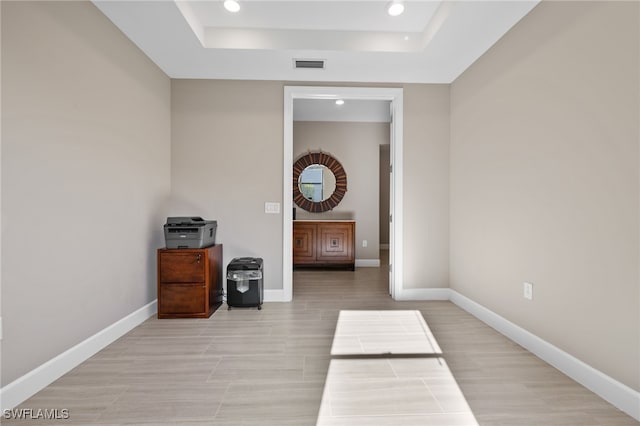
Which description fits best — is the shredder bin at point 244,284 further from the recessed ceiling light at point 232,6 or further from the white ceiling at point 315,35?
the recessed ceiling light at point 232,6

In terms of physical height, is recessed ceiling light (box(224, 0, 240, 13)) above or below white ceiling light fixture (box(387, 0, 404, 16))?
above

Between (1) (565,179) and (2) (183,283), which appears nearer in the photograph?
(1) (565,179)

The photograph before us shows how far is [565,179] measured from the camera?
1979 millimetres

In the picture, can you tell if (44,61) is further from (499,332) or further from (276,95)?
(499,332)

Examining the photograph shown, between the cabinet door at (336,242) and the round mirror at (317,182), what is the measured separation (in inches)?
28.2

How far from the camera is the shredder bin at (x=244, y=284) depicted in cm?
320

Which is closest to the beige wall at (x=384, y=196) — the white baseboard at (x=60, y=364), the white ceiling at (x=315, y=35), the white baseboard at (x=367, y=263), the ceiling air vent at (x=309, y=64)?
the white baseboard at (x=367, y=263)

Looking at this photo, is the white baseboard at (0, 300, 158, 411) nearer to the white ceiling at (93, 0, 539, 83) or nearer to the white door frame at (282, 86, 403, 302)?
the white door frame at (282, 86, 403, 302)

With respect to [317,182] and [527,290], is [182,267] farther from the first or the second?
[317,182]

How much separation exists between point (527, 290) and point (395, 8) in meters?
2.40

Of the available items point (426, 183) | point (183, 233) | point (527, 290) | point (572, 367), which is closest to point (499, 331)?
point (527, 290)

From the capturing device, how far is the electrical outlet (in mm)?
2303

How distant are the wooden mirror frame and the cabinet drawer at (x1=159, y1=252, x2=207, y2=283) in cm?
301

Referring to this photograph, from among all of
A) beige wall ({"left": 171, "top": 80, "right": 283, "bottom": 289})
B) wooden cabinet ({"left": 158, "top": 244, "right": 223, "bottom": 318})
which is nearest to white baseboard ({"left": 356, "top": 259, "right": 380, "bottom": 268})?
beige wall ({"left": 171, "top": 80, "right": 283, "bottom": 289})
